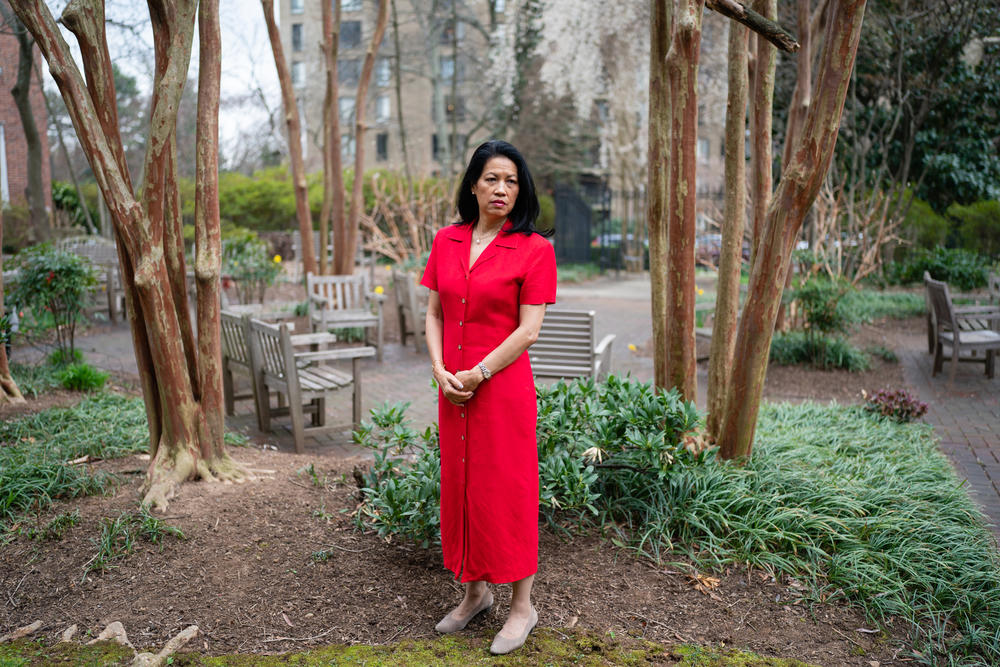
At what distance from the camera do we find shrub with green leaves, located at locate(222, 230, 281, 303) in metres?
11.7

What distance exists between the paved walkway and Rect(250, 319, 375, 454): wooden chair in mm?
196

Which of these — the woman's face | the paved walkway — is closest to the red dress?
the woman's face

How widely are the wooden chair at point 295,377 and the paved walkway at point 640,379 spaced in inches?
7.7

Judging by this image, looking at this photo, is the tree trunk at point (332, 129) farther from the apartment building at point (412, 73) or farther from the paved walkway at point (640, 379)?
the paved walkway at point (640, 379)

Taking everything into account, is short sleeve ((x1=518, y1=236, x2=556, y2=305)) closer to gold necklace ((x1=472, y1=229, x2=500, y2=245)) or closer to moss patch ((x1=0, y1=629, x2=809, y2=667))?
gold necklace ((x1=472, y1=229, x2=500, y2=245))

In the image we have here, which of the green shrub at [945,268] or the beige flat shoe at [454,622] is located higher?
the green shrub at [945,268]

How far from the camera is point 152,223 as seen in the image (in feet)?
13.3

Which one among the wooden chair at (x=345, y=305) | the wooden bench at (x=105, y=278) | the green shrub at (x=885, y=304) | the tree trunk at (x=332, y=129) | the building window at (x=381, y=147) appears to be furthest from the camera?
the building window at (x=381, y=147)

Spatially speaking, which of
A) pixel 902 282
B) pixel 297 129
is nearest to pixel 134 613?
pixel 297 129

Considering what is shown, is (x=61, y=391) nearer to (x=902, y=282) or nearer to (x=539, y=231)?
(x=539, y=231)

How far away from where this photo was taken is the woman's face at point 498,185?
2969mm

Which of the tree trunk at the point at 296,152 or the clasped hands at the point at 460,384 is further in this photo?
the tree trunk at the point at 296,152

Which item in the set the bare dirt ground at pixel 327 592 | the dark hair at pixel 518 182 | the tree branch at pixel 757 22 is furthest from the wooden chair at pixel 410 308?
the dark hair at pixel 518 182

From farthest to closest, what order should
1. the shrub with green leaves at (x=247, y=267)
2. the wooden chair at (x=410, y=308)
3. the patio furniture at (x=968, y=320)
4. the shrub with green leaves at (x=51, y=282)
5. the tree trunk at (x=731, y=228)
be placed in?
the shrub with green leaves at (x=247, y=267), the wooden chair at (x=410, y=308), the patio furniture at (x=968, y=320), the shrub with green leaves at (x=51, y=282), the tree trunk at (x=731, y=228)
